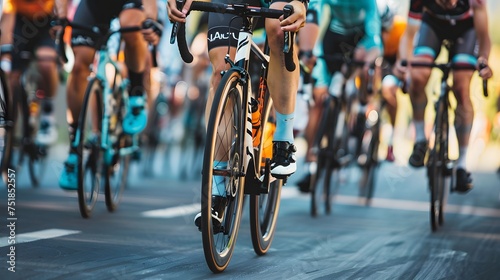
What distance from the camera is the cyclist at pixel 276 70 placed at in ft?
17.3

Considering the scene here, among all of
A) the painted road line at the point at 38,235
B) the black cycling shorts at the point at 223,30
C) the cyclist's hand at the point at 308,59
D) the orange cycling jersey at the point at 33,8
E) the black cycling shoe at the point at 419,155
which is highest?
the orange cycling jersey at the point at 33,8

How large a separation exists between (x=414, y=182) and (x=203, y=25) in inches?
152

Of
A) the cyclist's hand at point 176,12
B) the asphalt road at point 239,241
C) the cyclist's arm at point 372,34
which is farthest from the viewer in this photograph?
the cyclist's arm at point 372,34

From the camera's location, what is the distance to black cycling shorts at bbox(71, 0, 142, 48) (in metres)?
7.80

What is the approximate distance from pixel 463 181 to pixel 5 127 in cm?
382

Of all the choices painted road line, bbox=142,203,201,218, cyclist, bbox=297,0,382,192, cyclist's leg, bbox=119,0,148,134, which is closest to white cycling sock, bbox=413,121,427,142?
cyclist, bbox=297,0,382,192

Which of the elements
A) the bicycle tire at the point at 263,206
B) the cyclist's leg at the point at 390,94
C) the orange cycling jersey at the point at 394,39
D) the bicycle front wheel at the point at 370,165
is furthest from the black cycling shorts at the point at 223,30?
the orange cycling jersey at the point at 394,39

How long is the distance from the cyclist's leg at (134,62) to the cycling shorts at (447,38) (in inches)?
92.7

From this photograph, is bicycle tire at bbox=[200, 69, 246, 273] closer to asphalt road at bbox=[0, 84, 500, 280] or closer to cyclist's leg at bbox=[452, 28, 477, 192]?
asphalt road at bbox=[0, 84, 500, 280]

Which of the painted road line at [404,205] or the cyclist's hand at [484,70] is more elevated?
the cyclist's hand at [484,70]

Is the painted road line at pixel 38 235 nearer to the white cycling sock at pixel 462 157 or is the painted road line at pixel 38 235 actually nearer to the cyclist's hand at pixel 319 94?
the white cycling sock at pixel 462 157

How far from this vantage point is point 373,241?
290 inches

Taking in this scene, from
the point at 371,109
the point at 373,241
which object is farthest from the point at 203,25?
the point at 373,241

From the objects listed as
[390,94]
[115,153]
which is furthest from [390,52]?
[115,153]
